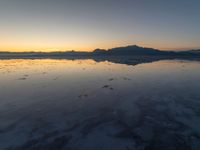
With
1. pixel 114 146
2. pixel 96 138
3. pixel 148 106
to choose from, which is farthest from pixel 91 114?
pixel 148 106

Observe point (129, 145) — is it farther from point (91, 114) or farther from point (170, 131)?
point (91, 114)

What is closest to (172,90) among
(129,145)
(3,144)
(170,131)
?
(170,131)

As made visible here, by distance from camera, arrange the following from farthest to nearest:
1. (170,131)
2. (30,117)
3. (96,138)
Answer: (30,117), (170,131), (96,138)

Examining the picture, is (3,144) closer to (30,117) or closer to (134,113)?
(30,117)

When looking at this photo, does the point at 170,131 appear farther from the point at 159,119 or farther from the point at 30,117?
the point at 30,117

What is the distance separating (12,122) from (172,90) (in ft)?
24.4

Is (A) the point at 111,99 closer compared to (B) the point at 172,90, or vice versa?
(A) the point at 111,99

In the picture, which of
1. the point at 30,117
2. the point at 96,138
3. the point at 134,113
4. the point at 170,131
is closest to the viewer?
the point at 96,138

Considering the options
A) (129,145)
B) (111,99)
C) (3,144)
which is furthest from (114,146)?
(111,99)

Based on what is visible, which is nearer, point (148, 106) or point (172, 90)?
point (148, 106)

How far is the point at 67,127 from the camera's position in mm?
4547

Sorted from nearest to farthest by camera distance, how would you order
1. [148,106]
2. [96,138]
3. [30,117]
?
[96,138]
[30,117]
[148,106]

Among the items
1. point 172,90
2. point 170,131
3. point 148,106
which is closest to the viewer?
point 170,131

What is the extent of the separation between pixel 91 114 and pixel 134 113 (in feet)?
4.89
